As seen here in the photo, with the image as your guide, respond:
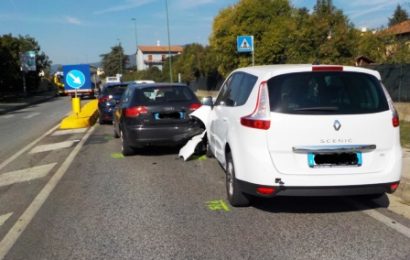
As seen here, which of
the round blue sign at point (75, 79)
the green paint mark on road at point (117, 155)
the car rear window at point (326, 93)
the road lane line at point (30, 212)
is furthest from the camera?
the round blue sign at point (75, 79)

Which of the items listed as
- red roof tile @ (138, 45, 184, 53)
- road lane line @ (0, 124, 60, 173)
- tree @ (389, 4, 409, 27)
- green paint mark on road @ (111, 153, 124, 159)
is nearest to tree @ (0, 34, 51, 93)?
road lane line @ (0, 124, 60, 173)

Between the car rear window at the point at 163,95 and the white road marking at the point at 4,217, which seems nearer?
the white road marking at the point at 4,217

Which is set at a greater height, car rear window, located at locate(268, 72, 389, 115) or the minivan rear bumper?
car rear window, located at locate(268, 72, 389, 115)

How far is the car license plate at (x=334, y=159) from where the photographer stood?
5.64 m

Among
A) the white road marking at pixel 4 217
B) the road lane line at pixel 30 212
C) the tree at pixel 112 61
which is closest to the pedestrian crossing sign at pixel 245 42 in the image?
the road lane line at pixel 30 212

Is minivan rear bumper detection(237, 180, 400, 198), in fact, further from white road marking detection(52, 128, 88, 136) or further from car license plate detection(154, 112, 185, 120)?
white road marking detection(52, 128, 88, 136)

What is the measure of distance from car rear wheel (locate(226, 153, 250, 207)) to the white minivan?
0.27 meters

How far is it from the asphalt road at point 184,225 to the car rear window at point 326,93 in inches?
48.8

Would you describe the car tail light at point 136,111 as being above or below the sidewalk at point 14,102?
above

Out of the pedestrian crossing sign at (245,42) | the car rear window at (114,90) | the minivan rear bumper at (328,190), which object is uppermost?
the pedestrian crossing sign at (245,42)

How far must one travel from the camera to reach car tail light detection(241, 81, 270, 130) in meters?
5.71

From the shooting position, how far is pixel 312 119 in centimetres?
564

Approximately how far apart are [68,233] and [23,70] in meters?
56.7

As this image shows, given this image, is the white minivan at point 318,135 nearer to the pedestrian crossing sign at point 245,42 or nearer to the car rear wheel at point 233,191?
the car rear wheel at point 233,191
